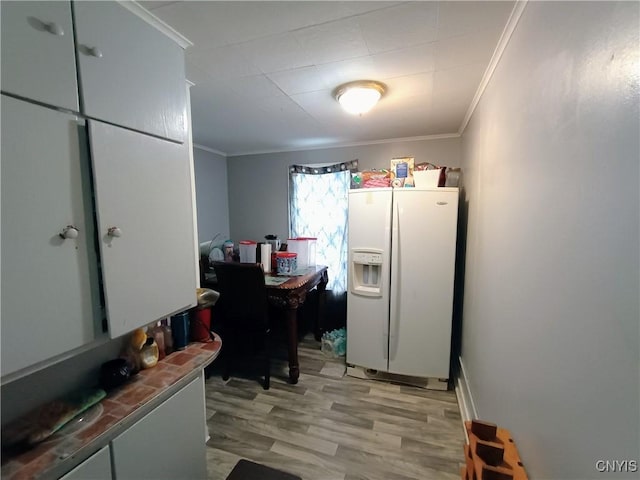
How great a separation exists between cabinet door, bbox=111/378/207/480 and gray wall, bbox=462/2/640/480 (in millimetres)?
1335

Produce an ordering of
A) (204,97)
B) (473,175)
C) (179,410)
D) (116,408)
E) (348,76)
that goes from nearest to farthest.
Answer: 1. (116,408)
2. (179,410)
3. (348,76)
4. (204,97)
5. (473,175)

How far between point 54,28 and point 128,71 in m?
0.22

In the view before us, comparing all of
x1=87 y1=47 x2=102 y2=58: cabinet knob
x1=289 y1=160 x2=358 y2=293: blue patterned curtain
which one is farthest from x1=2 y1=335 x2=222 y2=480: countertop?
x1=289 y1=160 x2=358 y2=293: blue patterned curtain

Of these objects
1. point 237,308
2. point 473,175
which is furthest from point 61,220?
point 473,175

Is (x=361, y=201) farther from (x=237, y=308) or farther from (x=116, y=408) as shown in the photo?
(x=116, y=408)

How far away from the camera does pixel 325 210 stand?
11.1ft

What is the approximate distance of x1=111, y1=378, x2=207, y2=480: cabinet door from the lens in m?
0.94

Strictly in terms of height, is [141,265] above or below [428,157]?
below

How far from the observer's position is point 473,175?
6.77ft

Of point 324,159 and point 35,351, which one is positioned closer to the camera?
point 35,351

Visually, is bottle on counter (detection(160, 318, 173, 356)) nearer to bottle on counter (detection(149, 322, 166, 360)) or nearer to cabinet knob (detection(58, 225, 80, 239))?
bottle on counter (detection(149, 322, 166, 360))

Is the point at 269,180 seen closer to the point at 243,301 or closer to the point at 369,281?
the point at 243,301

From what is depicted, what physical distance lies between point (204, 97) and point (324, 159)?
1704mm

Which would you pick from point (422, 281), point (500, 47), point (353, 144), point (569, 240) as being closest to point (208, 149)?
point (353, 144)
